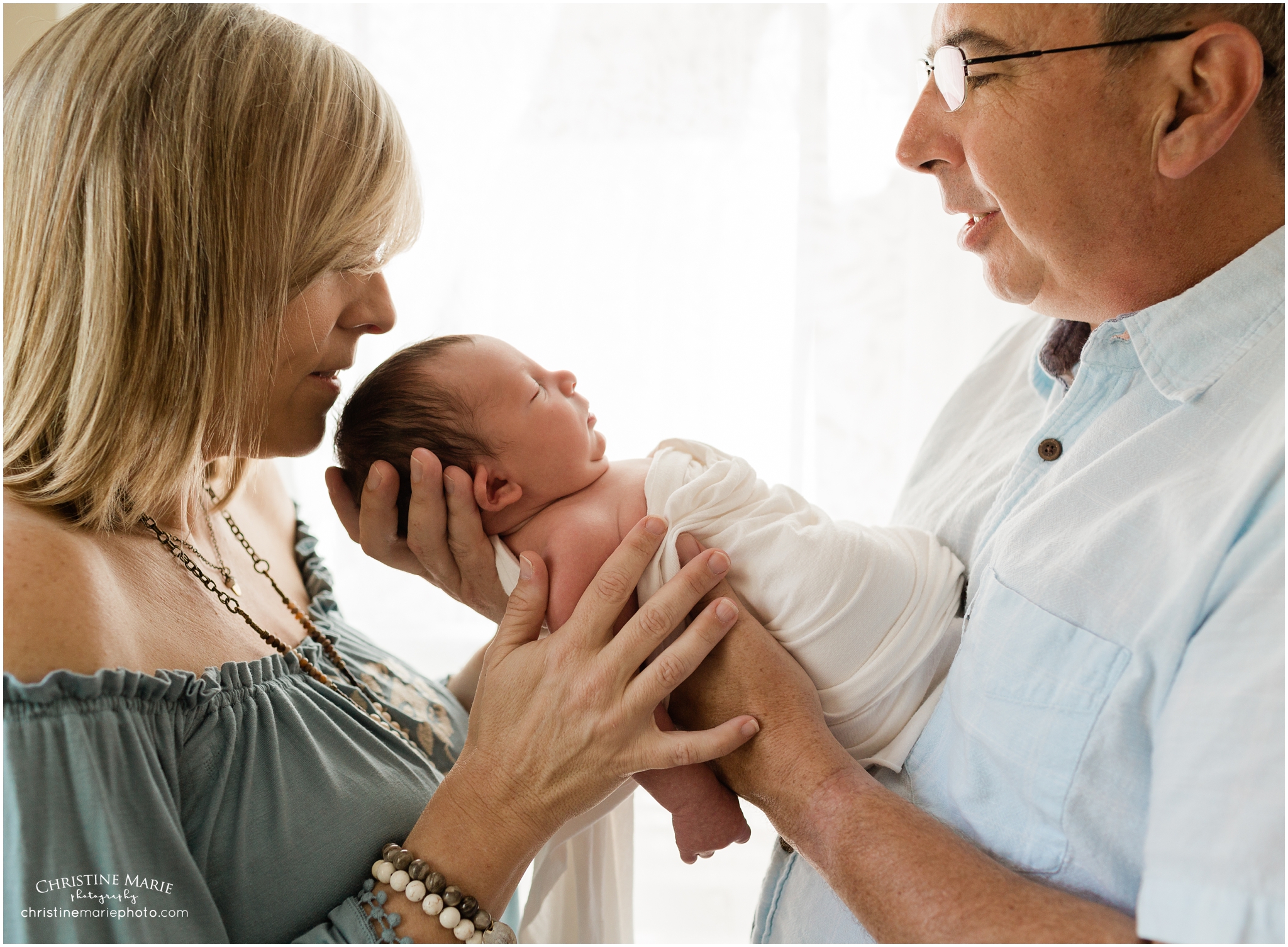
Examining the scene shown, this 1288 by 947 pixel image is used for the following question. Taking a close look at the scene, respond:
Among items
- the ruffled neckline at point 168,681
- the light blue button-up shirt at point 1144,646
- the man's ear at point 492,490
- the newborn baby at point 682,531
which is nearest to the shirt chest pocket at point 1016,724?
the light blue button-up shirt at point 1144,646

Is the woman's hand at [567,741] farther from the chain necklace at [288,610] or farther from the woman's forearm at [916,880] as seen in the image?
the chain necklace at [288,610]

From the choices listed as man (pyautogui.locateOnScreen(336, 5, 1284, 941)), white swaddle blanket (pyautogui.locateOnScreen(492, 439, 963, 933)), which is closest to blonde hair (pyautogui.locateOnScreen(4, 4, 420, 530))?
white swaddle blanket (pyautogui.locateOnScreen(492, 439, 963, 933))

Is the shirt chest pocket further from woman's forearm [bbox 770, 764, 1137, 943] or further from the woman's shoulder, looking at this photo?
the woman's shoulder

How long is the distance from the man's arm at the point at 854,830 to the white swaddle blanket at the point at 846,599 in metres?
0.05

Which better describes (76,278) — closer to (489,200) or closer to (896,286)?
(489,200)

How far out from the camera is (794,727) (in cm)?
121

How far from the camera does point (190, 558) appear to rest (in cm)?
138

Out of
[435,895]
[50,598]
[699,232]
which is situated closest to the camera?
[50,598]

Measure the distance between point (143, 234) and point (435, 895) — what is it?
0.98 metres

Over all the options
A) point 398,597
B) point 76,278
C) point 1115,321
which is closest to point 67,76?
point 76,278

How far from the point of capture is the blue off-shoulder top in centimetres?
99

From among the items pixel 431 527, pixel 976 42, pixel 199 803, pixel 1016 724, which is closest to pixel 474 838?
pixel 199 803

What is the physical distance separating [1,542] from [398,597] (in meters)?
1.75

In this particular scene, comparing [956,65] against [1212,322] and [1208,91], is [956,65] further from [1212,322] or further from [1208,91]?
[1212,322]
